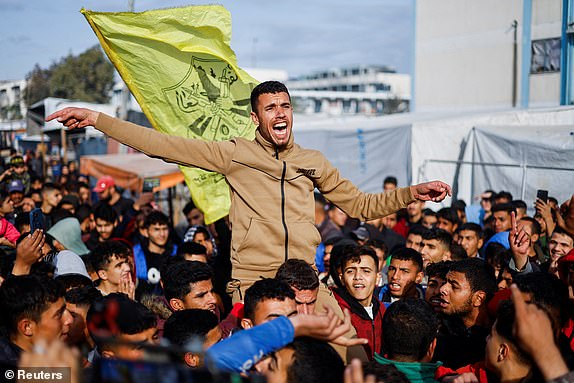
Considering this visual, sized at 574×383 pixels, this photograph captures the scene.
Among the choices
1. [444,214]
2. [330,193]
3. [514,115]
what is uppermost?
[514,115]

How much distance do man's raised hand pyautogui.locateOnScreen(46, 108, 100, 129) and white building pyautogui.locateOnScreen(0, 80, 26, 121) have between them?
32.7 m

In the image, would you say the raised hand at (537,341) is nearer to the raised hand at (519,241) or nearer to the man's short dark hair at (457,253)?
the raised hand at (519,241)

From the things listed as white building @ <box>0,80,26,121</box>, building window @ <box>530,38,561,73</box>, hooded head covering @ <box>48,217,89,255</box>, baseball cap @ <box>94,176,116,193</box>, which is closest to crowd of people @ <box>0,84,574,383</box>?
hooded head covering @ <box>48,217,89,255</box>

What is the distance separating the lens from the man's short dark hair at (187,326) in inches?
130

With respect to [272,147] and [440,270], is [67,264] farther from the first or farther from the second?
[440,270]

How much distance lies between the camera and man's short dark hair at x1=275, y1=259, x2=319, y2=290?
12.1 ft

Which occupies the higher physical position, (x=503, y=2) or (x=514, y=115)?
(x=503, y=2)

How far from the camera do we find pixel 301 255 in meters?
3.92

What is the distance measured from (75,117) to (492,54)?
729 inches

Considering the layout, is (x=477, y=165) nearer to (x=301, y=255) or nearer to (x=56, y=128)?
(x=301, y=255)

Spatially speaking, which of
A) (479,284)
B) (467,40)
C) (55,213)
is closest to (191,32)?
(479,284)

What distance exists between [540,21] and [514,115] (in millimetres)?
5927

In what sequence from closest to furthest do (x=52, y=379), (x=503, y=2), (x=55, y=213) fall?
(x=52, y=379), (x=55, y=213), (x=503, y=2)

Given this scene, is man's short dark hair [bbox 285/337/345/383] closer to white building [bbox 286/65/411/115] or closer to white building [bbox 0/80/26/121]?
white building [bbox 0/80/26/121]
